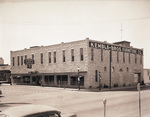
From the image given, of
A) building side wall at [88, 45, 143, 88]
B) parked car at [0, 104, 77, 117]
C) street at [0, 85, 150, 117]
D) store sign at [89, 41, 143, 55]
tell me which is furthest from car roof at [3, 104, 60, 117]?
store sign at [89, 41, 143, 55]

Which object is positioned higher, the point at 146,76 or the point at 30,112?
the point at 30,112

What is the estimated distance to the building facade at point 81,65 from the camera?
30336 millimetres

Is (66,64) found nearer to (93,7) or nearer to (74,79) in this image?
(74,79)

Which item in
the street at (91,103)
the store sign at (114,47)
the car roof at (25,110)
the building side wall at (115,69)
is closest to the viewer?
the car roof at (25,110)

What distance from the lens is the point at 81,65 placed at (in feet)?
100

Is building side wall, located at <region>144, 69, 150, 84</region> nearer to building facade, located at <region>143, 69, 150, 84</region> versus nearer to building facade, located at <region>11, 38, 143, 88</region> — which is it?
building facade, located at <region>143, 69, 150, 84</region>

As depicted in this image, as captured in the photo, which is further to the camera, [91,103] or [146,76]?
[146,76]

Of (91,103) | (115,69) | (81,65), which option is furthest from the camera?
(115,69)

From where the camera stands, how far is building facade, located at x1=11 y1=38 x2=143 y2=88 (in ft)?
99.5

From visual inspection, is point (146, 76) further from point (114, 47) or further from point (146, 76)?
point (114, 47)

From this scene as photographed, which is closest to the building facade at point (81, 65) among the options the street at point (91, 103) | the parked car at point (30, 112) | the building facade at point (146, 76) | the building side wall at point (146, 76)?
the building facade at point (146, 76)

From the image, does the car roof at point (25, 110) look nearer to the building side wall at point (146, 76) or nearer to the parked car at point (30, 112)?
the parked car at point (30, 112)

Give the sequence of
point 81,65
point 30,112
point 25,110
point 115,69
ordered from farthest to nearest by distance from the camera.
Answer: point 115,69, point 81,65, point 25,110, point 30,112

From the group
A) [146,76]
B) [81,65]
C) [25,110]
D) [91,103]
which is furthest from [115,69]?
[25,110]
